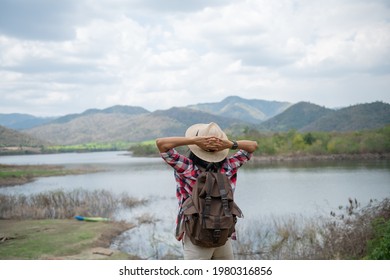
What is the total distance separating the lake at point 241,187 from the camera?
7.66 metres

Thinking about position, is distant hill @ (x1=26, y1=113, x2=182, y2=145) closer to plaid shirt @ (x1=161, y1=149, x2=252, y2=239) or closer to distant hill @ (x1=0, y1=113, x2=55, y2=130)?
distant hill @ (x1=0, y1=113, x2=55, y2=130)

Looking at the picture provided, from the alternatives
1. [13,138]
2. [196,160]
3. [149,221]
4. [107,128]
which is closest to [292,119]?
[107,128]

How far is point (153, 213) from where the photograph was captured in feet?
32.1

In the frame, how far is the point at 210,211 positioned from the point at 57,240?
5.24 m

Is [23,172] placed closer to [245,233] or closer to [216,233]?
[245,233]

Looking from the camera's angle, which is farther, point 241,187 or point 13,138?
point 241,187

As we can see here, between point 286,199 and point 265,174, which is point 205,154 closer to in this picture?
→ point 286,199

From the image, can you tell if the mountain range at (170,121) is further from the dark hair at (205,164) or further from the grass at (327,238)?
the dark hair at (205,164)

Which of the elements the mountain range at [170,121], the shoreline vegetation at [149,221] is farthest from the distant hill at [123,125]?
the shoreline vegetation at [149,221]

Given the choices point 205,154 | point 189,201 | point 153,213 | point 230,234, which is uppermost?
point 205,154

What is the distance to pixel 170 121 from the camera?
14016mm

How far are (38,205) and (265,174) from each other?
28.8 feet

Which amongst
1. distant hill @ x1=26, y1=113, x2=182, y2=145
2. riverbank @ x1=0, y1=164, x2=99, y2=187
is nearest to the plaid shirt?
riverbank @ x1=0, y1=164, x2=99, y2=187
